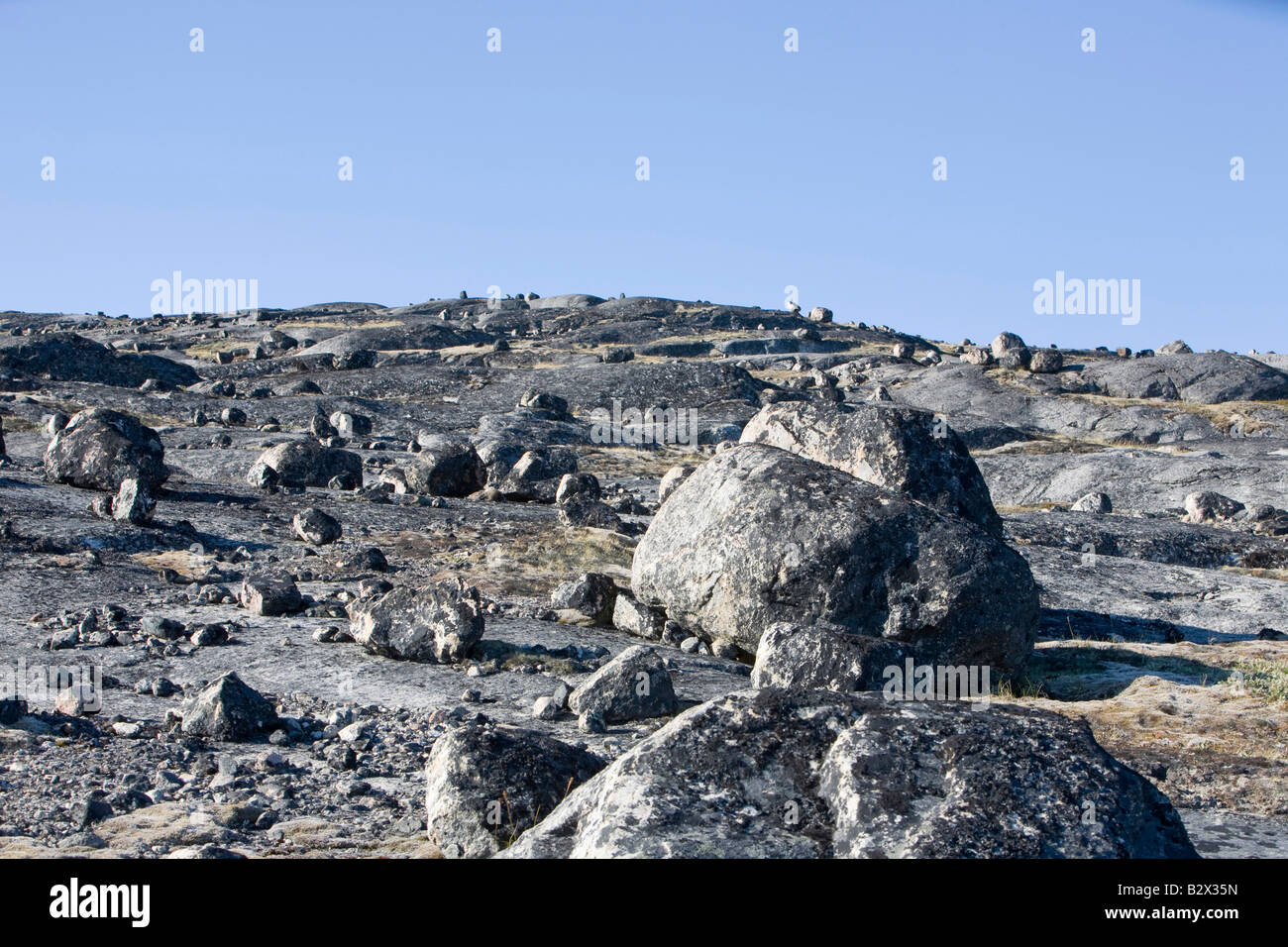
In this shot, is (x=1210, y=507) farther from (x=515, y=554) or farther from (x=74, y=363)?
(x=74, y=363)

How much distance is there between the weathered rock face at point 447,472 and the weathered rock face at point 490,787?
18930 mm

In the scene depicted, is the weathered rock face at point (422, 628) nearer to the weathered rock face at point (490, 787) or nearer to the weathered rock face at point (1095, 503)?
the weathered rock face at point (490, 787)

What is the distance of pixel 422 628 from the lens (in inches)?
574

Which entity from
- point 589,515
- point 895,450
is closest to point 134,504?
point 589,515

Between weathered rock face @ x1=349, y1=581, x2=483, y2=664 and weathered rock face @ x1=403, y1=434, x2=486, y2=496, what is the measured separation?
12803 millimetres

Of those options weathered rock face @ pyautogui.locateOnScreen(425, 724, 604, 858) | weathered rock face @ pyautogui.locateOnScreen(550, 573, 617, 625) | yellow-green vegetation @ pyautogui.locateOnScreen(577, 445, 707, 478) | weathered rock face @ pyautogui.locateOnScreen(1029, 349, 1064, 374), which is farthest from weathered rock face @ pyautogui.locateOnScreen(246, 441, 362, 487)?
weathered rock face @ pyautogui.locateOnScreen(1029, 349, 1064, 374)

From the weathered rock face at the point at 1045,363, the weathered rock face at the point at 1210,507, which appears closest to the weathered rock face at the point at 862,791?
the weathered rock face at the point at 1210,507

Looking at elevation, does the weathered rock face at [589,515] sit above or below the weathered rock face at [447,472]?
below

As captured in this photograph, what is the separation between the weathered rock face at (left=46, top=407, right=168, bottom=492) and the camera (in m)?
24.3

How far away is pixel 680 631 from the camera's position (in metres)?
16.9

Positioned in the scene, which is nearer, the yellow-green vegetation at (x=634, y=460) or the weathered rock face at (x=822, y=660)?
the weathered rock face at (x=822, y=660)

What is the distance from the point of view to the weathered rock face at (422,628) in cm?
1448

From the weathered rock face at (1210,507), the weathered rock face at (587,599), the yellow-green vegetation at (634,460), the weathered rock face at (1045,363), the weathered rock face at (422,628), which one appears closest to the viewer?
the weathered rock face at (422,628)
